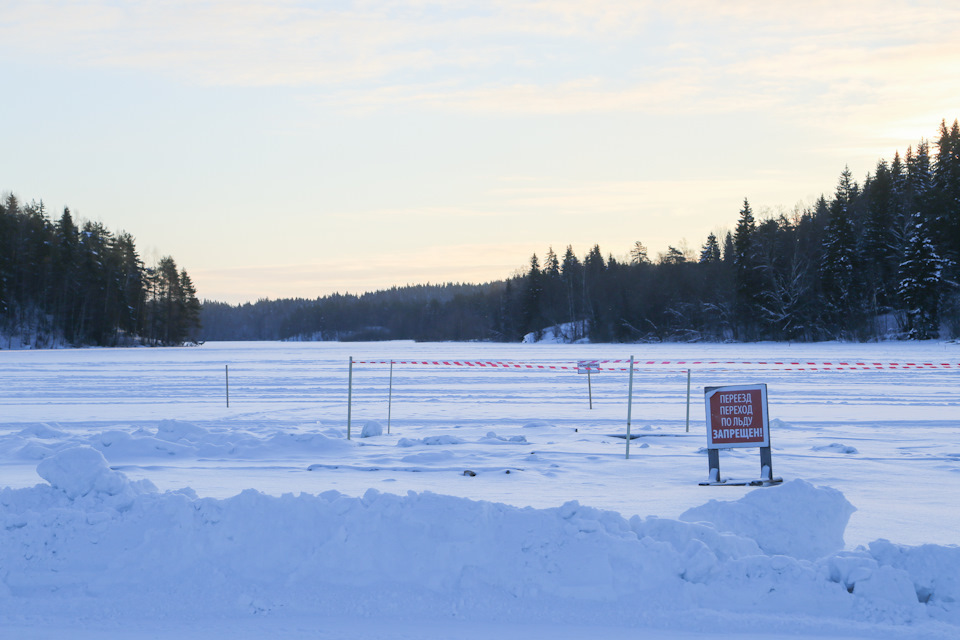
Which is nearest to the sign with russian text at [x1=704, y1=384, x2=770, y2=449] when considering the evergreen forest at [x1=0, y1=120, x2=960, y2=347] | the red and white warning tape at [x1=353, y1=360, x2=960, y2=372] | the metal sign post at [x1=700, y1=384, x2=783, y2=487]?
the metal sign post at [x1=700, y1=384, x2=783, y2=487]

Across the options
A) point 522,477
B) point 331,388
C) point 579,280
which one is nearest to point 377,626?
point 522,477

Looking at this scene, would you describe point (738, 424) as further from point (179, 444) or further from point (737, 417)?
point (179, 444)

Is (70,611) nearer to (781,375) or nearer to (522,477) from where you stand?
(522,477)

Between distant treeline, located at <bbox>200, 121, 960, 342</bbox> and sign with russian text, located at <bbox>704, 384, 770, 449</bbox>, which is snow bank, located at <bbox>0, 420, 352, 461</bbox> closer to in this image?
sign with russian text, located at <bbox>704, 384, 770, 449</bbox>

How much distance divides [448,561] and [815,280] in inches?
2742

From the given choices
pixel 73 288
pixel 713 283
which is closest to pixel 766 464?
pixel 713 283

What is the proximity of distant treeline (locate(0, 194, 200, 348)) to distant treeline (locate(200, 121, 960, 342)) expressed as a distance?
50525mm

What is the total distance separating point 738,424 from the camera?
9016 millimetres

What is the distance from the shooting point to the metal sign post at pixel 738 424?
29.2 feet

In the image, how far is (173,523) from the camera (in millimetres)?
5922

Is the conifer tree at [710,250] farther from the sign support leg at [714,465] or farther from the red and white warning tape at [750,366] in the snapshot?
the sign support leg at [714,465]

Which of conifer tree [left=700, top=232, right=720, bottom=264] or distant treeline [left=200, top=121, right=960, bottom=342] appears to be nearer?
distant treeline [left=200, top=121, right=960, bottom=342]

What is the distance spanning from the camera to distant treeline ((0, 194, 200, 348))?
7838 cm

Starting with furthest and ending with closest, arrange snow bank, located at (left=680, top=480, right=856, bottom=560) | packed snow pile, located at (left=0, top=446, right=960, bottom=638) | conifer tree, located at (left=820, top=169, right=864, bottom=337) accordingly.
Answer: conifer tree, located at (left=820, top=169, right=864, bottom=337), snow bank, located at (left=680, top=480, right=856, bottom=560), packed snow pile, located at (left=0, top=446, right=960, bottom=638)
